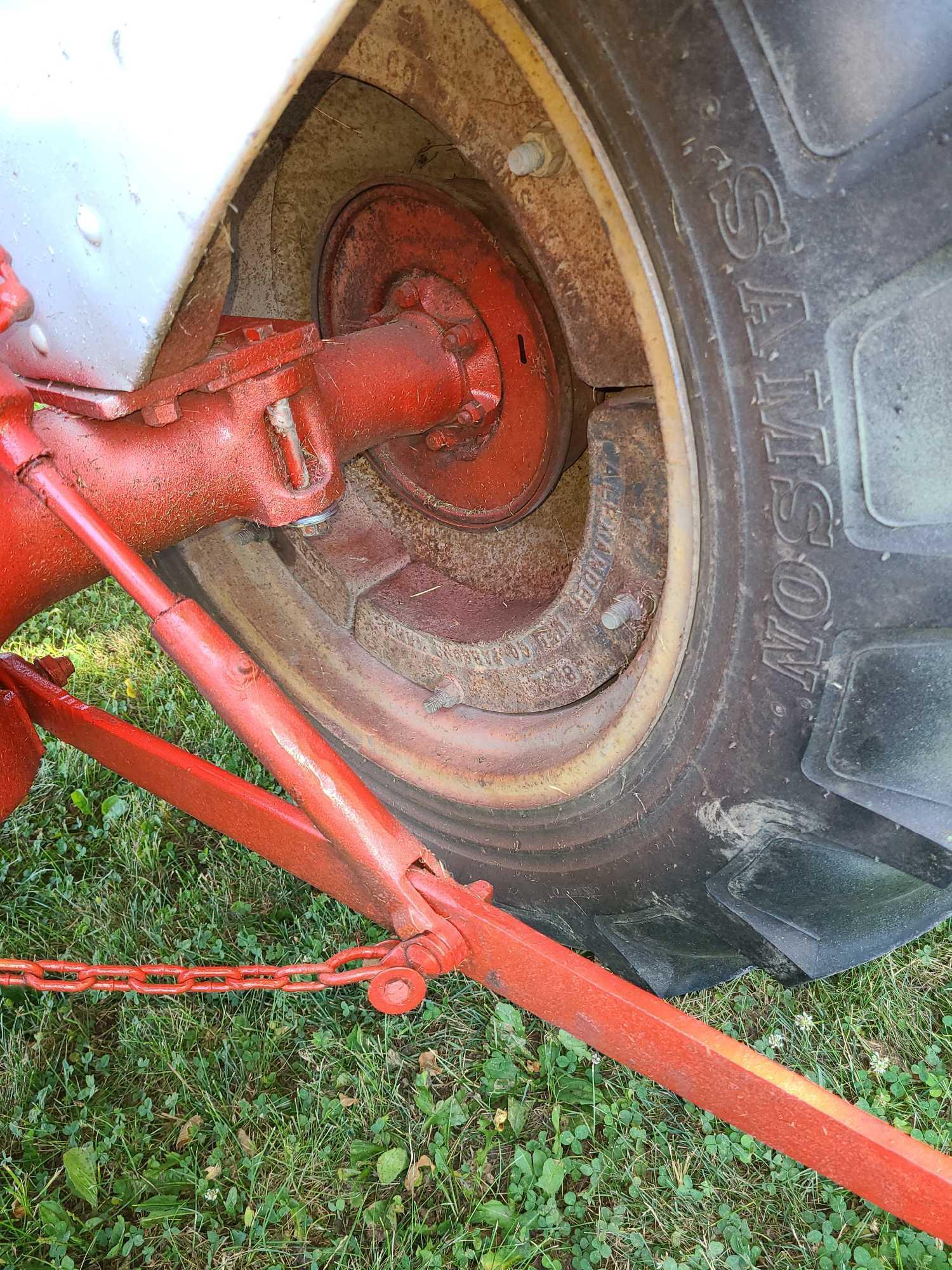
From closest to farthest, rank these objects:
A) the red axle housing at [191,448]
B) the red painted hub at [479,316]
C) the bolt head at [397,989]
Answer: the bolt head at [397,989]
the red axle housing at [191,448]
the red painted hub at [479,316]

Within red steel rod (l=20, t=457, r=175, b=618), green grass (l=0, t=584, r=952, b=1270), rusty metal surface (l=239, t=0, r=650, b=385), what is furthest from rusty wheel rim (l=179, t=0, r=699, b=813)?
red steel rod (l=20, t=457, r=175, b=618)

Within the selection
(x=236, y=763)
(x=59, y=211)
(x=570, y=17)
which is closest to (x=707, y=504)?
(x=570, y=17)

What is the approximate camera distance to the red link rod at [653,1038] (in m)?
1.02

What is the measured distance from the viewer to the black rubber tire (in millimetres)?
918

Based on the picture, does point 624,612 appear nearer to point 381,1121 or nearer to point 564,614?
point 564,614

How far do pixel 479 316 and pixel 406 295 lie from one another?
148 mm

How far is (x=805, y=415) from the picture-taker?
1022 millimetres

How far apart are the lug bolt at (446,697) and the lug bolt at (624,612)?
0.41 meters

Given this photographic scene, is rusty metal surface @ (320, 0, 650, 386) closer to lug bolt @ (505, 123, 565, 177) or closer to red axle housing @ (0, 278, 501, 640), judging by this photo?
lug bolt @ (505, 123, 565, 177)

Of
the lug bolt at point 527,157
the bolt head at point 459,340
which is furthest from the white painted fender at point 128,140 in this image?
the bolt head at point 459,340

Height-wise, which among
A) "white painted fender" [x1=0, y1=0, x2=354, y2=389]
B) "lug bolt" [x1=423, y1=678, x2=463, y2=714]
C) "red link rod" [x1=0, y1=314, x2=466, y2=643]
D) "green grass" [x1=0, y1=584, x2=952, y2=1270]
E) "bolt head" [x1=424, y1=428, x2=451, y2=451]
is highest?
"white painted fender" [x1=0, y1=0, x2=354, y2=389]

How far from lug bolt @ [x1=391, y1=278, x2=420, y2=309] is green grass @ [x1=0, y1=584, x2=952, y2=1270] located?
113 cm

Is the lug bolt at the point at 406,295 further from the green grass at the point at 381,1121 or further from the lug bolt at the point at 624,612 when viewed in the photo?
the green grass at the point at 381,1121

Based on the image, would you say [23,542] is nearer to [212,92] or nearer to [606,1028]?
[212,92]
